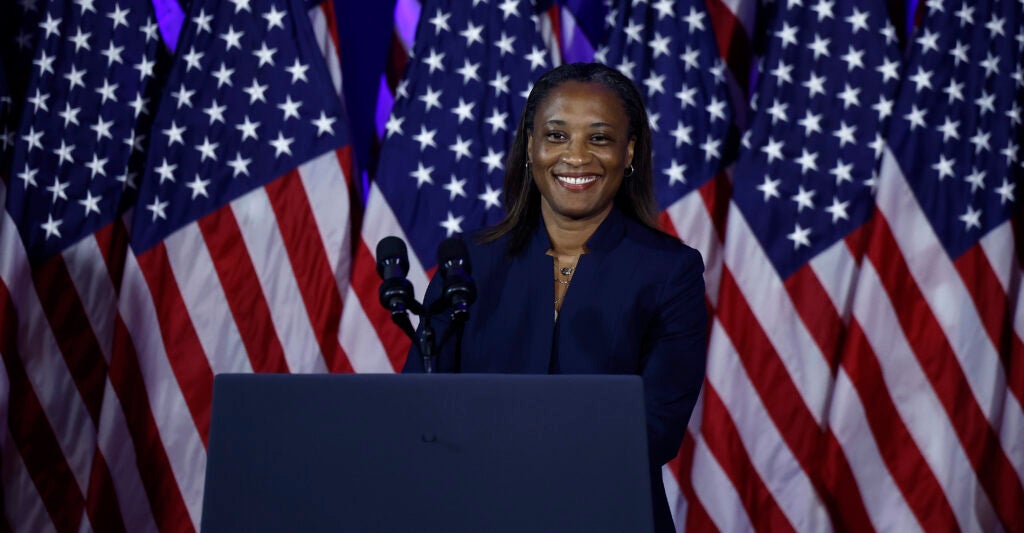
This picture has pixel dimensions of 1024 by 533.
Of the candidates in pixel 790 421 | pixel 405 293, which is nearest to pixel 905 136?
pixel 790 421

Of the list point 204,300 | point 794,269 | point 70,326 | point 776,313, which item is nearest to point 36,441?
point 70,326

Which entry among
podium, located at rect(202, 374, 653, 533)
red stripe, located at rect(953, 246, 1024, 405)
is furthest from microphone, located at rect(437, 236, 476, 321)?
red stripe, located at rect(953, 246, 1024, 405)

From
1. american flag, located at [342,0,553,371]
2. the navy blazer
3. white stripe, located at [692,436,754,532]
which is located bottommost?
white stripe, located at [692,436,754,532]

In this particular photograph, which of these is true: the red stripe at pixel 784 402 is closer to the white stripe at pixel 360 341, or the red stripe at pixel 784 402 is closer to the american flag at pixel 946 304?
the american flag at pixel 946 304

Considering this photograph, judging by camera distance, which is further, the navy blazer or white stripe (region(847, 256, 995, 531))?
white stripe (region(847, 256, 995, 531))

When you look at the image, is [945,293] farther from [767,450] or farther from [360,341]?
[360,341]

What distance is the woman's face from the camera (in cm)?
196

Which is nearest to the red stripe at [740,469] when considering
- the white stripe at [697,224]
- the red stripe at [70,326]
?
the white stripe at [697,224]

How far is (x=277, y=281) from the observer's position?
377 centimetres

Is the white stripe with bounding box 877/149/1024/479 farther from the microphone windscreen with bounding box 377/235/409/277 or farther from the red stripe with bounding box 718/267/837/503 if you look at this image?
the microphone windscreen with bounding box 377/235/409/277

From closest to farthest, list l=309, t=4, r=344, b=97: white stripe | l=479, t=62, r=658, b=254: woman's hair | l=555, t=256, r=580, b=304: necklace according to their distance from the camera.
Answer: l=555, t=256, r=580, b=304: necklace
l=479, t=62, r=658, b=254: woman's hair
l=309, t=4, r=344, b=97: white stripe

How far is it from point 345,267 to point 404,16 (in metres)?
1.09

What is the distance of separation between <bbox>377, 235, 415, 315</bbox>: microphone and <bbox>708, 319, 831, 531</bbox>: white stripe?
238 cm

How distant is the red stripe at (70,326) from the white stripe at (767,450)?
227cm
